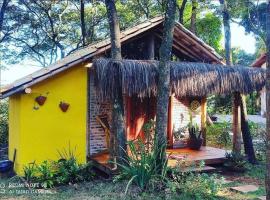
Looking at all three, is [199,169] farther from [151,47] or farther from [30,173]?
[30,173]

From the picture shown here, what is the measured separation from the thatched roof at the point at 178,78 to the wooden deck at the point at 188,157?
188cm

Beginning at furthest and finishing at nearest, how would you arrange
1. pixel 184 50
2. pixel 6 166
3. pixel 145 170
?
pixel 184 50, pixel 6 166, pixel 145 170

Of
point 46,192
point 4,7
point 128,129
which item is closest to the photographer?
point 46,192

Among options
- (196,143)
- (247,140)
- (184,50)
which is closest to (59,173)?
(196,143)

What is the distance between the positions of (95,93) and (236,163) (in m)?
4.69

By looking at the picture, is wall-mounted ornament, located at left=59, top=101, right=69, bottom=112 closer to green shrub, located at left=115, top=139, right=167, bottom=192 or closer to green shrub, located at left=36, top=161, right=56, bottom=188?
green shrub, located at left=36, top=161, right=56, bottom=188

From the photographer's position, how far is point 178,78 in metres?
9.35

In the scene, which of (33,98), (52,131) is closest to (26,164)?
(52,131)

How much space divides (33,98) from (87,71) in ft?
6.00

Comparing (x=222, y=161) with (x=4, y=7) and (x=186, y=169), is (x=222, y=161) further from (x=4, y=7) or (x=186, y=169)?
(x=4, y=7)

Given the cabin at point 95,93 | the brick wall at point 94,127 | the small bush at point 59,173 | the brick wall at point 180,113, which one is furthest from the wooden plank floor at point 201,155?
the small bush at point 59,173


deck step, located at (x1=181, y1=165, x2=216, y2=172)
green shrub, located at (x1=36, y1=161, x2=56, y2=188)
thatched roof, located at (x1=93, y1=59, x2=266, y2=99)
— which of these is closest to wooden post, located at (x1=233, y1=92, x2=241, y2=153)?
thatched roof, located at (x1=93, y1=59, x2=266, y2=99)

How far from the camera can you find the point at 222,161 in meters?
10.5

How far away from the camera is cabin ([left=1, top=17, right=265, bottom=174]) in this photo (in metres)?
9.05
